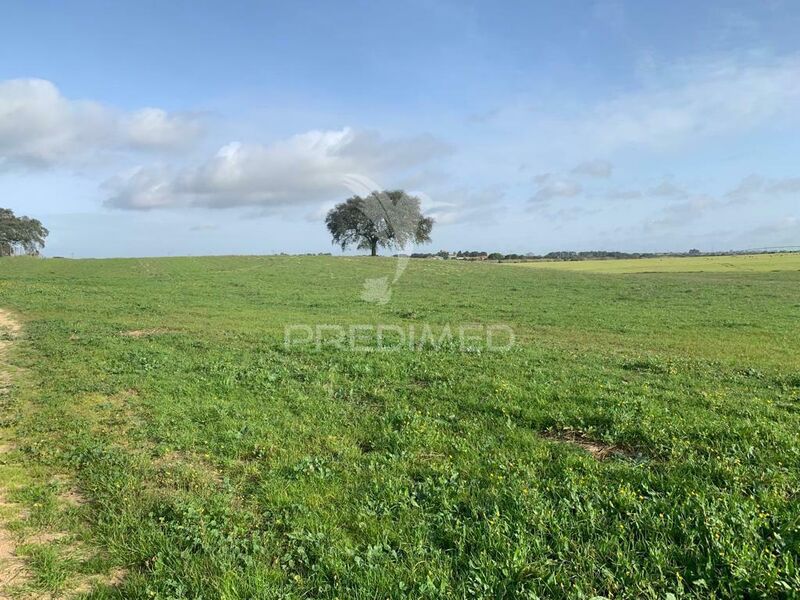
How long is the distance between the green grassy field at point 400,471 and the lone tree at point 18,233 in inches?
4747

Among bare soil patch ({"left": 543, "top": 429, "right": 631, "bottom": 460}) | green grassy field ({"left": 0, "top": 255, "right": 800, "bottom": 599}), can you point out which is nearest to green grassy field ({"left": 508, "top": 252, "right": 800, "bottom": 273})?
green grassy field ({"left": 0, "top": 255, "right": 800, "bottom": 599})

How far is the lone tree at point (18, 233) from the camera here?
10731 cm

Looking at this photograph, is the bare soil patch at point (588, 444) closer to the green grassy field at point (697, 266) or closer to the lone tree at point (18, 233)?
the green grassy field at point (697, 266)

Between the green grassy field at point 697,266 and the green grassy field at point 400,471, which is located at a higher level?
the green grassy field at point 697,266

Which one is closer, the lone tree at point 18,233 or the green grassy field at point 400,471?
the green grassy field at point 400,471

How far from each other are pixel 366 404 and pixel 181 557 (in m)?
4.51

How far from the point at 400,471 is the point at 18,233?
136219mm

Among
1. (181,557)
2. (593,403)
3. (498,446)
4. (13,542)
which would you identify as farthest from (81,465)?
(593,403)

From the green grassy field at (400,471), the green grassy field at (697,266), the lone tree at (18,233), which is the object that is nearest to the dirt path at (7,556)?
the green grassy field at (400,471)

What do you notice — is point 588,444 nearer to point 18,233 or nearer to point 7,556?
point 7,556

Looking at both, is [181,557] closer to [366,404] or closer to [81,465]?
[81,465]

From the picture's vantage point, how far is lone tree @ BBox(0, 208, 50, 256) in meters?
107

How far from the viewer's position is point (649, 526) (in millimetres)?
4379

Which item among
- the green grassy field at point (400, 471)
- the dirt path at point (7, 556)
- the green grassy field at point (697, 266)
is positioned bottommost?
the dirt path at point (7, 556)
